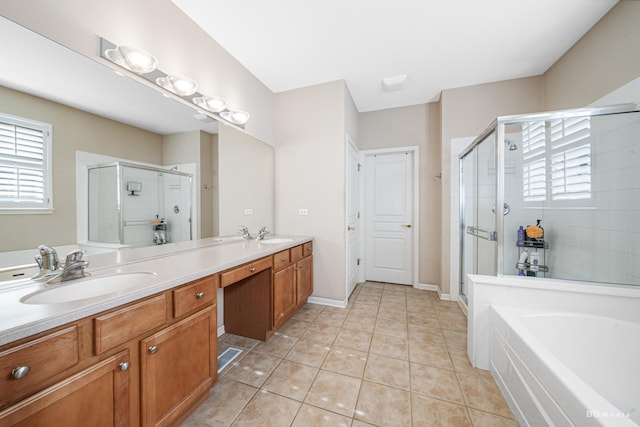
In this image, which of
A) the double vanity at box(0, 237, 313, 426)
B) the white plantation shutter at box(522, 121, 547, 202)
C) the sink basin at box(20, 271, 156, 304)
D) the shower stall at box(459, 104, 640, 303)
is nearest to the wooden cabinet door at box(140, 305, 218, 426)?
the double vanity at box(0, 237, 313, 426)

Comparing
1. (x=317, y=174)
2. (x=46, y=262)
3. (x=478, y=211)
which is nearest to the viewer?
(x=46, y=262)

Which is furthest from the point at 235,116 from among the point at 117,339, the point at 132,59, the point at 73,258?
the point at 117,339

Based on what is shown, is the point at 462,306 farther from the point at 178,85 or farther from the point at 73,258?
the point at 178,85

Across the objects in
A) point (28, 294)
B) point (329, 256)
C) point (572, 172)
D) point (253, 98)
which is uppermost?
point (253, 98)

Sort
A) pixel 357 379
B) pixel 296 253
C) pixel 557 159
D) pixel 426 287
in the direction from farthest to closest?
pixel 426 287, pixel 296 253, pixel 557 159, pixel 357 379

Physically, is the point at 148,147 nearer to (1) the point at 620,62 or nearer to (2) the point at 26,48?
(2) the point at 26,48

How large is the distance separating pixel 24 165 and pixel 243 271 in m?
1.15

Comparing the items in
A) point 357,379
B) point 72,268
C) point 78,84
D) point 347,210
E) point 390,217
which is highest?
point 78,84

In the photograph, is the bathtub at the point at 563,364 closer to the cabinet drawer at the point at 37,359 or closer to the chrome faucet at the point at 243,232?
the cabinet drawer at the point at 37,359

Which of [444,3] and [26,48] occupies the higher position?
[444,3]

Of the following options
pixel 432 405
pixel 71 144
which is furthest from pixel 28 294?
pixel 432 405

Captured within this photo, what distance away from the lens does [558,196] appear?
2.16 m

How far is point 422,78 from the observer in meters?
2.66

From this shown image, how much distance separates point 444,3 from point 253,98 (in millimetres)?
1870
